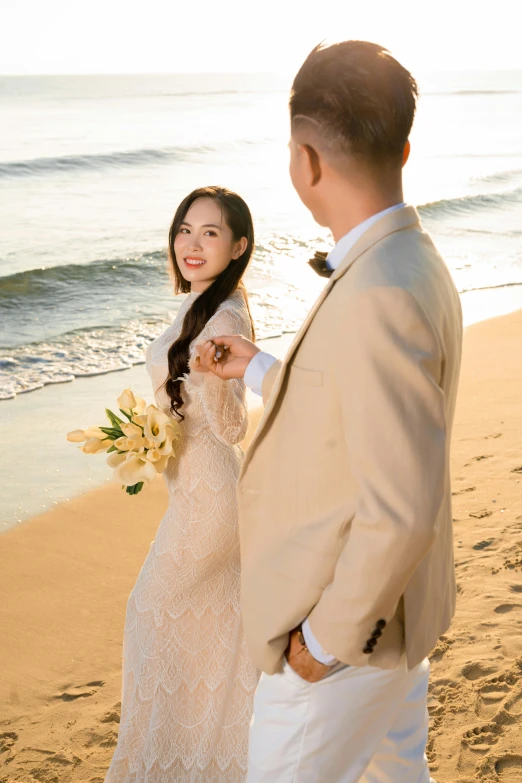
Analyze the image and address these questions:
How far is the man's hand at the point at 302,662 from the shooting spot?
188 centimetres

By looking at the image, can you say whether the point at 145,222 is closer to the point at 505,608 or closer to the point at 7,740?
the point at 505,608

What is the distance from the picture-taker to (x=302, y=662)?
190cm

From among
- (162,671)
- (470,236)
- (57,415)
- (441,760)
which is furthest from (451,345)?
(470,236)

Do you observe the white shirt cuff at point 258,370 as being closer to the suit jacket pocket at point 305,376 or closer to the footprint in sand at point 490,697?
the suit jacket pocket at point 305,376

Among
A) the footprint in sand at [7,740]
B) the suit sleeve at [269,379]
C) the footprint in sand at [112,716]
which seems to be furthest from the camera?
the footprint in sand at [112,716]

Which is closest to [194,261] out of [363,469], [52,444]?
[363,469]

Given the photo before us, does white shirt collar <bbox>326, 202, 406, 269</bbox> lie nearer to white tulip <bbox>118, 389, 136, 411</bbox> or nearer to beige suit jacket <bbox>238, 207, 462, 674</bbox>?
beige suit jacket <bbox>238, 207, 462, 674</bbox>

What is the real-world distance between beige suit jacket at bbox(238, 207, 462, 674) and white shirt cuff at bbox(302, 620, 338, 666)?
0.05m

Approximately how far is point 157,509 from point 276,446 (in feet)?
12.6

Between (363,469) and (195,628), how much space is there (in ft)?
5.72

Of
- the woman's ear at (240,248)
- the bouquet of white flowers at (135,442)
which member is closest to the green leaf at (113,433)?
the bouquet of white flowers at (135,442)

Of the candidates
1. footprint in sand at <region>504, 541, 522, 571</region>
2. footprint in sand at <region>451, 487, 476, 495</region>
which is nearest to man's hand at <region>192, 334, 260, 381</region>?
footprint in sand at <region>504, 541, 522, 571</region>

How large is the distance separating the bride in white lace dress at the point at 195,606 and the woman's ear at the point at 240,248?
0.26 feet

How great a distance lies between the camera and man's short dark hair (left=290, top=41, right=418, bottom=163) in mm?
1748
